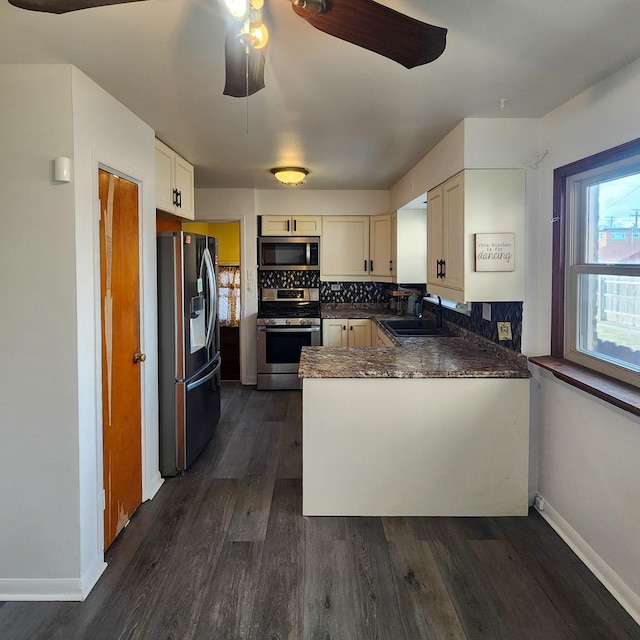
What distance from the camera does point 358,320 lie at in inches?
204

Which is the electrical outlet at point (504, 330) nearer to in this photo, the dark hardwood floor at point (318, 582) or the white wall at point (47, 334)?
the dark hardwood floor at point (318, 582)

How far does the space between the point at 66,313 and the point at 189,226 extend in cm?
421

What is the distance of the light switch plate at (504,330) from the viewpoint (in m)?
2.91

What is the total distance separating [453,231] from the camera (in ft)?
9.70

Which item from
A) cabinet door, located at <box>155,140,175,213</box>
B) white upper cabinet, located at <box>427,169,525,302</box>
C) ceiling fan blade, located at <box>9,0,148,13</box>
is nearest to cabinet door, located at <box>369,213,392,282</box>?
white upper cabinet, located at <box>427,169,525,302</box>

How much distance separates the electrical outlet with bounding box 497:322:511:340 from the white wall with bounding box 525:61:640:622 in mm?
195

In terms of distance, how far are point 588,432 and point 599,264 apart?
80 cm

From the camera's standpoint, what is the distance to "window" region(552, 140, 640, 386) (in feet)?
6.82

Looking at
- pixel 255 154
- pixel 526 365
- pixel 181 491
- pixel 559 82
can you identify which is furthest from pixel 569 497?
pixel 255 154

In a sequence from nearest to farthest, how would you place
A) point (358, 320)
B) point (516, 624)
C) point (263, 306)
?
point (516, 624)
point (358, 320)
point (263, 306)

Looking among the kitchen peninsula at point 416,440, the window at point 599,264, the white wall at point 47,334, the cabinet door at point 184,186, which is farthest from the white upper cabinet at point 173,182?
the window at point 599,264

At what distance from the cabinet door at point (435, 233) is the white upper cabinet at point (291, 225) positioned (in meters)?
2.07

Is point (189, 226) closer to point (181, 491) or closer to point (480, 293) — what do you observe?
point (181, 491)

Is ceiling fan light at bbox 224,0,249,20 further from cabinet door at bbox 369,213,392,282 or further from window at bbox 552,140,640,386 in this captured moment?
cabinet door at bbox 369,213,392,282
